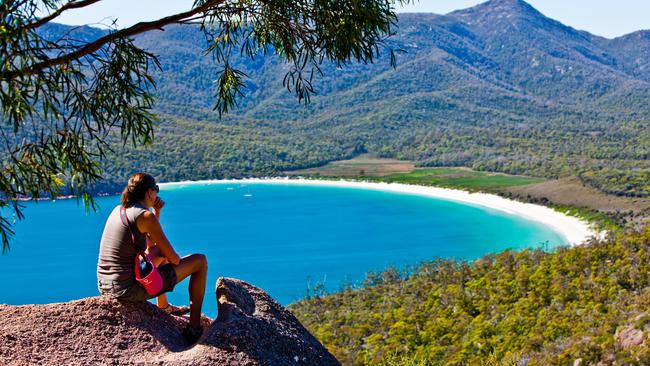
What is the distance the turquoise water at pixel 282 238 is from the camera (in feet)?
116

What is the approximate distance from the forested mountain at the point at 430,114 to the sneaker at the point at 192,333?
5441cm

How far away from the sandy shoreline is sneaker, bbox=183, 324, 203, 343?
35393 mm

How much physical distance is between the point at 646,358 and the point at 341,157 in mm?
91523

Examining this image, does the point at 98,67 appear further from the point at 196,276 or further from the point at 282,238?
the point at 282,238

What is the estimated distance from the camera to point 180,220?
56.6 m

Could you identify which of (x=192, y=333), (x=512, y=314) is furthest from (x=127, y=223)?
(x=512, y=314)

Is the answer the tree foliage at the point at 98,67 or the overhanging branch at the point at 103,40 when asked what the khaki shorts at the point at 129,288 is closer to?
the tree foliage at the point at 98,67

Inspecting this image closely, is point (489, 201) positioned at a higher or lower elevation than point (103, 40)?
lower

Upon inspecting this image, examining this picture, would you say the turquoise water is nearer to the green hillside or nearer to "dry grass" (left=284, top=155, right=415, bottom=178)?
the green hillside

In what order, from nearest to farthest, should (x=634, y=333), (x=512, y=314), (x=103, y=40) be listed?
(x=103, y=40) → (x=634, y=333) → (x=512, y=314)

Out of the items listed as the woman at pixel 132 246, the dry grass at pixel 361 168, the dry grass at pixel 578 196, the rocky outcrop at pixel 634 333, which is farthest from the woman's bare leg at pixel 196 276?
the dry grass at pixel 361 168

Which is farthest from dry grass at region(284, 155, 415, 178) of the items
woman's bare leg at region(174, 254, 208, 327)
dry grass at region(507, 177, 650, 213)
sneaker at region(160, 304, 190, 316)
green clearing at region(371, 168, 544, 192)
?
woman's bare leg at region(174, 254, 208, 327)

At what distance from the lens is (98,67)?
464cm

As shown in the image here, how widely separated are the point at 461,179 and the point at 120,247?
2896 inches
